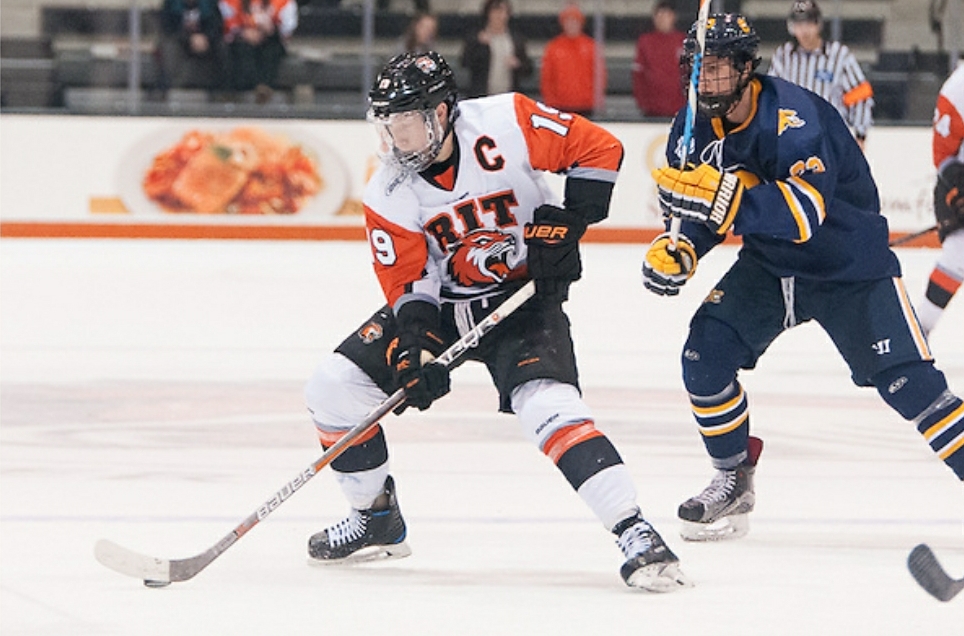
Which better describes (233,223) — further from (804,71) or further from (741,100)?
(741,100)

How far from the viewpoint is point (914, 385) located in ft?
10.8

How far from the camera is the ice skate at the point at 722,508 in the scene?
3.56m

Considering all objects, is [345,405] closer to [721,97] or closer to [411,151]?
[411,151]

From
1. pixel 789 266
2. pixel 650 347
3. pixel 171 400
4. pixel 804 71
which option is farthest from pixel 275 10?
pixel 789 266

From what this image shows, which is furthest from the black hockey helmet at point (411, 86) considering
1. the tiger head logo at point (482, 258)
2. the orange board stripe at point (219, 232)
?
the orange board stripe at point (219, 232)

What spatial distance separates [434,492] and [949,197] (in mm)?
2211

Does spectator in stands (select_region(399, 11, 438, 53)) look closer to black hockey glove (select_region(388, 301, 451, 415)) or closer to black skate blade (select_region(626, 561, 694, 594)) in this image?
black hockey glove (select_region(388, 301, 451, 415))

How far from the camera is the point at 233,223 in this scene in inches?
391

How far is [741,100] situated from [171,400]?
2.35 metres

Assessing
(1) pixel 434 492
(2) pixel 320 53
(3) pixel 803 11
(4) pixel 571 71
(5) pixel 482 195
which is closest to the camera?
(5) pixel 482 195

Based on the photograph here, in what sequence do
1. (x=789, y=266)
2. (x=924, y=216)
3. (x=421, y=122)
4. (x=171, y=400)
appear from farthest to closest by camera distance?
(x=924, y=216), (x=171, y=400), (x=789, y=266), (x=421, y=122)

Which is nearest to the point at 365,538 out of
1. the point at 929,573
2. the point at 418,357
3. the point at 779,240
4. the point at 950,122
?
the point at 418,357

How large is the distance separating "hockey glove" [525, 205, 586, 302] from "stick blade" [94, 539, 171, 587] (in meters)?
0.83

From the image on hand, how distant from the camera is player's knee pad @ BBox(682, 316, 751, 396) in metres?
3.47
